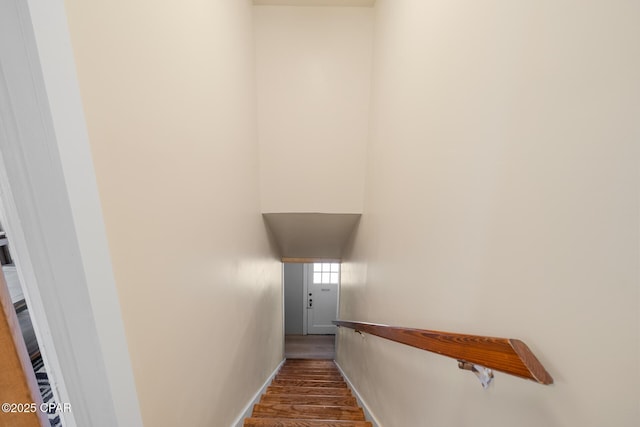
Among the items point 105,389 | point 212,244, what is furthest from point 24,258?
point 212,244

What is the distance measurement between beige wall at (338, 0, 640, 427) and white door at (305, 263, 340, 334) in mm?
4164

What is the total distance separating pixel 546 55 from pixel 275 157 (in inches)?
84.4

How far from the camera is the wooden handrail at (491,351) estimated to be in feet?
1.70

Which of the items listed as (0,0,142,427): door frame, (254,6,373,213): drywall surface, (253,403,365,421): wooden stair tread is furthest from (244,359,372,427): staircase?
(254,6,373,213): drywall surface

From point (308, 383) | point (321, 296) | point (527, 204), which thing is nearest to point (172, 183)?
point (527, 204)

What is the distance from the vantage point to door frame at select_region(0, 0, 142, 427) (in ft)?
1.47

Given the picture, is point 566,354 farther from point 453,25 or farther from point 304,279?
point 304,279

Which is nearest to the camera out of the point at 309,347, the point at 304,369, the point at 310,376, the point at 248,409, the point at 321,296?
the point at 248,409

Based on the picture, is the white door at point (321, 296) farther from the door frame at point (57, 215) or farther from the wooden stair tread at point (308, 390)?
the door frame at point (57, 215)

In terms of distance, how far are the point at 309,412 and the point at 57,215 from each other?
86.8 inches

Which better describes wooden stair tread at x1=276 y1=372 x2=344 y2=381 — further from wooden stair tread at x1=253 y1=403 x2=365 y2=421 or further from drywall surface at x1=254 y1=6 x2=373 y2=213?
drywall surface at x1=254 y1=6 x2=373 y2=213

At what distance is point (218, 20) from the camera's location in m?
1.33

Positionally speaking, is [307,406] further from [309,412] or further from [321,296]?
[321,296]

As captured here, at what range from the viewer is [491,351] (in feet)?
1.95
